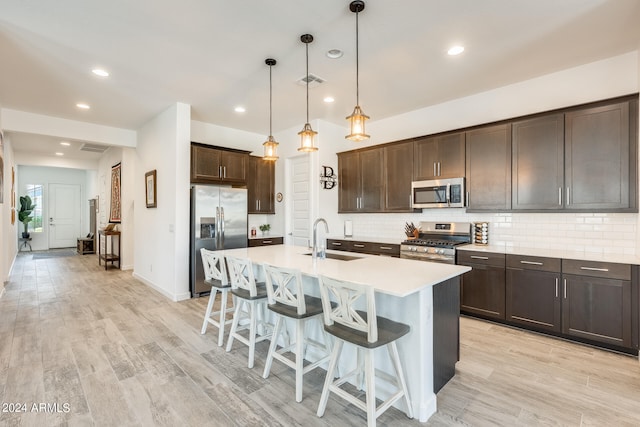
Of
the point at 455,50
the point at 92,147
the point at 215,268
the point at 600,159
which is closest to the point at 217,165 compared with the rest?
the point at 215,268

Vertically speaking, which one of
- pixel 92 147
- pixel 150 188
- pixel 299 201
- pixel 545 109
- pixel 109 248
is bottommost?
pixel 109 248

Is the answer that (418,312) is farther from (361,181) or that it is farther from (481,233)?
(361,181)

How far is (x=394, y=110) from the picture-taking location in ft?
16.4

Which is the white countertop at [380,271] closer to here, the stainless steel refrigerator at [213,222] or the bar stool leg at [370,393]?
the bar stool leg at [370,393]

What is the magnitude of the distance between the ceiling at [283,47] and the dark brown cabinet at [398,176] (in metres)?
0.71

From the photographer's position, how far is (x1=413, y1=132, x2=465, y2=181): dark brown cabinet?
425 centimetres

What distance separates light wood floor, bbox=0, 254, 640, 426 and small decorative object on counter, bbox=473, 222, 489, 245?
1069 millimetres

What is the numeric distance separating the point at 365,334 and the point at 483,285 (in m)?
2.42

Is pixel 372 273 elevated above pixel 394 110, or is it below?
below

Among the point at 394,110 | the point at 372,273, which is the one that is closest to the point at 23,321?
the point at 372,273

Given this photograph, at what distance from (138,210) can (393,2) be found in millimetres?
5708

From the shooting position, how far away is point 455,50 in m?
3.18

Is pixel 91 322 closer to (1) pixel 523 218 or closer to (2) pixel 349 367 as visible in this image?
(2) pixel 349 367

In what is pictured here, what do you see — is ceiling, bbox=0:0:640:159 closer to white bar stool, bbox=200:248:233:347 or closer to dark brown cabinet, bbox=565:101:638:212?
dark brown cabinet, bbox=565:101:638:212
